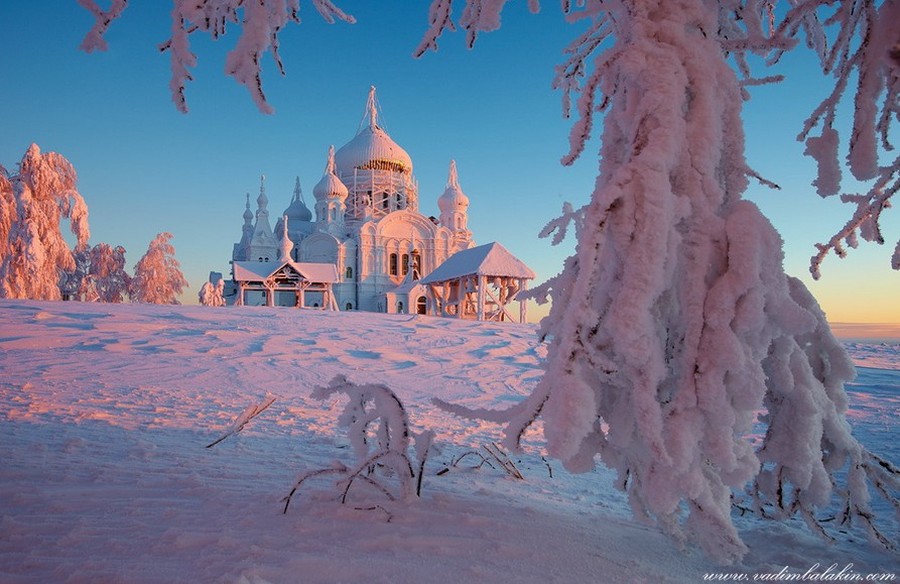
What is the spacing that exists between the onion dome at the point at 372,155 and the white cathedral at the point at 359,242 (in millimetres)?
93

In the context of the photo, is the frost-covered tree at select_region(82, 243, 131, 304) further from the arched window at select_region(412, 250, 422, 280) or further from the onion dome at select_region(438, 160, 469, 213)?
the onion dome at select_region(438, 160, 469, 213)

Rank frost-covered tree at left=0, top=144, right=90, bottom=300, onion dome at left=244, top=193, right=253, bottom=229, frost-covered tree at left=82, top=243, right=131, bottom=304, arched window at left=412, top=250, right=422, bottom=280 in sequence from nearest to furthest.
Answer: frost-covered tree at left=0, top=144, right=90, bottom=300 → frost-covered tree at left=82, top=243, right=131, bottom=304 → arched window at left=412, top=250, right=422, bottom=280 → onion dome at left=244, top=193, right=253, bottom=229

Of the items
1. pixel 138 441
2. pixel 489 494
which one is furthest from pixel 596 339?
pixel 138 441

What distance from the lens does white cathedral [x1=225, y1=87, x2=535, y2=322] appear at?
3309cm

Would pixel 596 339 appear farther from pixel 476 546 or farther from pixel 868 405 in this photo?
pixel 868 405

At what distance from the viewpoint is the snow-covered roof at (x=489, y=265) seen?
2244cm

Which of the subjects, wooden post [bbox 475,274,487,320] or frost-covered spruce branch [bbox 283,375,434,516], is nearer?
frost-covered spruce branch [bbox 283,375,434,516]

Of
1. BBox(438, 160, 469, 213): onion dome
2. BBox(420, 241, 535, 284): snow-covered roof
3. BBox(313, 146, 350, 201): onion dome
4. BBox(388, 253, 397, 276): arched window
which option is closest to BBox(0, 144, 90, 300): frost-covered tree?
BBox(420, 241, 535, 284): snow-covered roof

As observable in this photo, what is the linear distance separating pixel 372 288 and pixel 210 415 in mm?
35392

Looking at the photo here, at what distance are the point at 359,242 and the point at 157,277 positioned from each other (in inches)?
576

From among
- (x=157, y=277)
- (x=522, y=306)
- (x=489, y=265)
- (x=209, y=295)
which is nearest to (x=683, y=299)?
(x=489, y=265)

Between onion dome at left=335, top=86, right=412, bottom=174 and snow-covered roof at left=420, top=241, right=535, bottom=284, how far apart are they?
2528 cm

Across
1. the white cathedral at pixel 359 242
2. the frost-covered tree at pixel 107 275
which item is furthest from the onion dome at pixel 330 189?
the frost-covered tree at pixel 107 275

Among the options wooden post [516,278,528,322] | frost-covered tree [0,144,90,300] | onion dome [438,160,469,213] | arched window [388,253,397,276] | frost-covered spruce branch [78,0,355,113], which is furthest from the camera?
onion dome [438,160,469,213]
